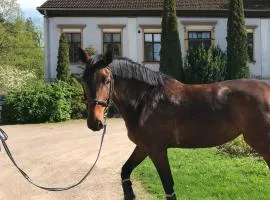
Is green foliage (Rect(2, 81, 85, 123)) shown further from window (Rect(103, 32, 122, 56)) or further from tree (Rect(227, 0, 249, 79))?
tree (Rect(227, 0, 249, 79))

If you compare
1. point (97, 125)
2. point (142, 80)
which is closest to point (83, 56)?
point (142, 80)

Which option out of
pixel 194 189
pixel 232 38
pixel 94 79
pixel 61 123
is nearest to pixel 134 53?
pixel 232 38

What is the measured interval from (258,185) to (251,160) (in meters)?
2.54

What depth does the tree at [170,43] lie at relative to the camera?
33.4 m

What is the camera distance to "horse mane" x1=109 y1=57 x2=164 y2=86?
6.11m

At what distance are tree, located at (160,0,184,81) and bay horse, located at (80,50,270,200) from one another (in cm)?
2735

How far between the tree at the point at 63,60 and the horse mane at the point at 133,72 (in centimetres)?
2768

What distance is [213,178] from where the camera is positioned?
900 centimetres

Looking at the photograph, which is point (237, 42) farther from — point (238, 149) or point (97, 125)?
point (97, 125)

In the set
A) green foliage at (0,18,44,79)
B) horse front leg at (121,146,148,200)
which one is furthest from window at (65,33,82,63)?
horse front leg at (121,146,148,200)

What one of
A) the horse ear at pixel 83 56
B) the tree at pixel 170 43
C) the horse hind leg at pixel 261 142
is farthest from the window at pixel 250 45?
the horse ear at pixel 83 56

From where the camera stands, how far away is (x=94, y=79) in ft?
18.8

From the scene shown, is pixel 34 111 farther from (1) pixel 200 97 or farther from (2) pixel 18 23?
(2) pixel 18 23

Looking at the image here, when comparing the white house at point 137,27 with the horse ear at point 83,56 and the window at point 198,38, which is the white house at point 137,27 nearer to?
the window at point 198,38
